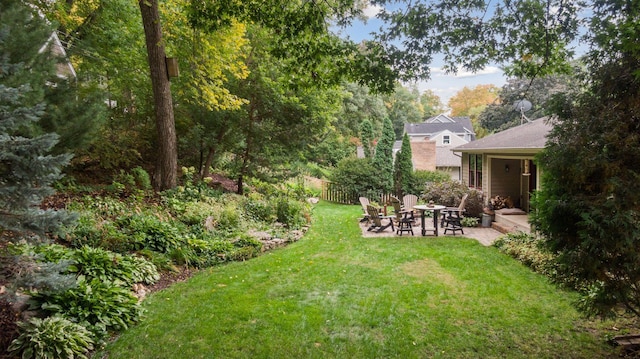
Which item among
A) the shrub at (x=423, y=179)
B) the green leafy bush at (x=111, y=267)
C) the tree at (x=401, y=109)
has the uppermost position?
the tree at (x=401, y=109)

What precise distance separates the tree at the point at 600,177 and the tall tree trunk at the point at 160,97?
8380 mm

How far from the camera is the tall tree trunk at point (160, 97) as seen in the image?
8.87 m

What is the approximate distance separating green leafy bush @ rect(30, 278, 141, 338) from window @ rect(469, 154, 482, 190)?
44.1 feet

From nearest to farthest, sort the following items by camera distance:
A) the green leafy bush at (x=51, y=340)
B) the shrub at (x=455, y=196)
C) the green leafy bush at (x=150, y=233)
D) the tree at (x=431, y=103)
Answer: the green leafy bush at (x=51, y=340)
the green leafy bush at (x=150, y=233)
the shrub at (x=455, y=196)
the tree at (x=431, y=103)

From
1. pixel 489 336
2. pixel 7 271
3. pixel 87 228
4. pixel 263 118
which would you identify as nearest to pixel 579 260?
pixel 489 336

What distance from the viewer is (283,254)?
8.33 m

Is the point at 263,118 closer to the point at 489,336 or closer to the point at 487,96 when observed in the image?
the point at 489,336

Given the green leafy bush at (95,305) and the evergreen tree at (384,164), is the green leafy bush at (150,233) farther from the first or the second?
the evergreen tree at (384,164)

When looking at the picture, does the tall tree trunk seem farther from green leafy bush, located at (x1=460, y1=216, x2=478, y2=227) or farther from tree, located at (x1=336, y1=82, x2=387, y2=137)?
tree, located at (x1=336, y1=82, x2=387, y2=137)

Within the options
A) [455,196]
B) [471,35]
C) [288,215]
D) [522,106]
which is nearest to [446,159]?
[455,196]

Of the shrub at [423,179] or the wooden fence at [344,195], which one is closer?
the wooden fence at [344,195]

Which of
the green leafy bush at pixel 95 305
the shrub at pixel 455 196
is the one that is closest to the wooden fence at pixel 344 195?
the shrub at pixel 455 196

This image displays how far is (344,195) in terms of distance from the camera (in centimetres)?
1872

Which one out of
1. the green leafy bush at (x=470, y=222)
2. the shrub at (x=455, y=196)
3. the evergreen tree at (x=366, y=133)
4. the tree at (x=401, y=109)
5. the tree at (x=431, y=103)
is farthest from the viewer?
the tree at (x=431, y=103)
